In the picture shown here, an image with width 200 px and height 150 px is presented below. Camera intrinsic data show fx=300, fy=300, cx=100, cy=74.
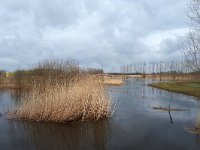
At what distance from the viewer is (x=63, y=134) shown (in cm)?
1338

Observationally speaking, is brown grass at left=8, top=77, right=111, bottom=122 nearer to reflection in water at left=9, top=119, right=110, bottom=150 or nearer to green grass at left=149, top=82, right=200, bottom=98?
reflection in water at left=9, top=119, right=110, bottom=150

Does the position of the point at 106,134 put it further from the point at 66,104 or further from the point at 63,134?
the point at 66,104

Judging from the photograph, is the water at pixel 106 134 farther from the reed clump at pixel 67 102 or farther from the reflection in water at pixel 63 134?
the reed clump at pixel 67 102

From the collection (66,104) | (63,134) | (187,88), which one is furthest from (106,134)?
(187,88)

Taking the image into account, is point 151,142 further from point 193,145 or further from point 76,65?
point 76,65

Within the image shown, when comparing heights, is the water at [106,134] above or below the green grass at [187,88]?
below

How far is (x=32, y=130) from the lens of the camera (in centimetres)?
1432

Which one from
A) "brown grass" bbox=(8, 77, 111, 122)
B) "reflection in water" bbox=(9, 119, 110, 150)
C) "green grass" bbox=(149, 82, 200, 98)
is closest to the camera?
"reflection in water" bbox=(9, 119, 110, 150)

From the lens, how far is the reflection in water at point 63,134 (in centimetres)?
1170

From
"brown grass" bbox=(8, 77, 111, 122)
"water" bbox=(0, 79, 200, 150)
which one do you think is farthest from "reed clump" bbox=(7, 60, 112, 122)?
"water" bbox=(0, 79, 200, 150)

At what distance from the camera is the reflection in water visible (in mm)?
11703

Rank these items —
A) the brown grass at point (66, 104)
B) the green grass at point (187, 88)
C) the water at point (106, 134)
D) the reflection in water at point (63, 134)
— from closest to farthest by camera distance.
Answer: the water at point (106, 134) < the reflection in water at point (63, 134) < the brown grass at point (66, 104) < the green grass at point (187, 88)

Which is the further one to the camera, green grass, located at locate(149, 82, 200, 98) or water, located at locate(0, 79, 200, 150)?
green grass, located at locate(149, 82, 200, 98)

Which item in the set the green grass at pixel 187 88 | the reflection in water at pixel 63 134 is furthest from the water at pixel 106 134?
the green grass at pixel 187 88
